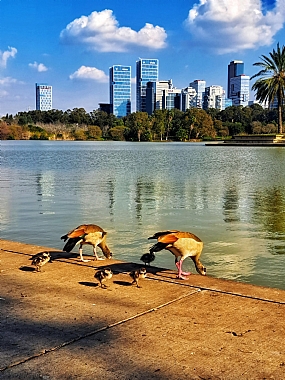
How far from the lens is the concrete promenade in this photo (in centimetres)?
336

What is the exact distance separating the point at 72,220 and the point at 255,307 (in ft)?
27.6

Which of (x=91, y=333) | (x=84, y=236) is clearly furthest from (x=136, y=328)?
(x=84, y=236)

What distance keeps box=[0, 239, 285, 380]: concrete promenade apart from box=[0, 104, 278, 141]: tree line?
94.6m

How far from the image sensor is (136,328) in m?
4.09

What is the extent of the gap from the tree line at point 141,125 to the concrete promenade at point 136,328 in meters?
94.6

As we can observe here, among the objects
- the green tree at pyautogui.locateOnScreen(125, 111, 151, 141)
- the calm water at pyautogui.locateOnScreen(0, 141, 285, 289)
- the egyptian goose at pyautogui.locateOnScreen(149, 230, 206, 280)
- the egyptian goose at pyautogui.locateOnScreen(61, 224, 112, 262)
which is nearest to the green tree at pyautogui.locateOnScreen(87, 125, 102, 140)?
the green tree at pyautogui.locateOnScreen(125, 111, 151, 141)

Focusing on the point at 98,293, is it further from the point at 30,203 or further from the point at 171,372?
the point at 30,203

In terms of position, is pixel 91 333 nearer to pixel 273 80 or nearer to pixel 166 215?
pixel 166 215

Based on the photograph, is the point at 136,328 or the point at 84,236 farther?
the point at 84,236

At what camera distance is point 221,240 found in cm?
1034

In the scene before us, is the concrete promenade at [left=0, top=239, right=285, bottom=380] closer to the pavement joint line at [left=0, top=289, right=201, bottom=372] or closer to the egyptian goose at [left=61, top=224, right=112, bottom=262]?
the pavement joint line at [left=0, top=289, right=201, bottom=372]

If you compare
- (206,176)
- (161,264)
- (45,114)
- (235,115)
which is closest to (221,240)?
(161,264)

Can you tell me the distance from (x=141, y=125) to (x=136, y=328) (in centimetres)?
11964

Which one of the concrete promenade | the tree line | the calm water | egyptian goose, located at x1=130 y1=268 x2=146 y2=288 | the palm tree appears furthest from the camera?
the tree line
